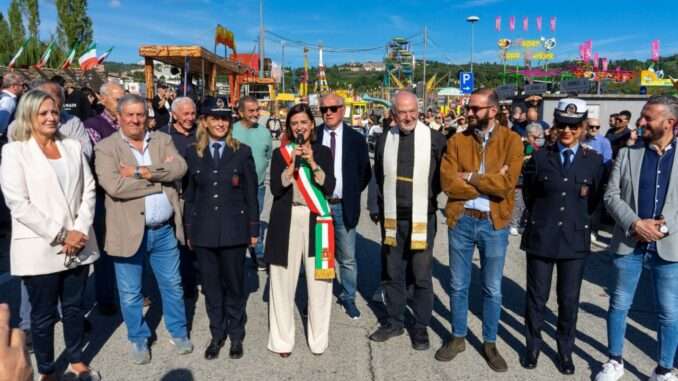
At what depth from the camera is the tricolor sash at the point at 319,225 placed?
3.89m

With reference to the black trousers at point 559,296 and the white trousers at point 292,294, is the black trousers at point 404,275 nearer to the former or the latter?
the white trousers at point 292,294

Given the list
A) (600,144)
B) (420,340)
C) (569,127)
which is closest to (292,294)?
(420,340)

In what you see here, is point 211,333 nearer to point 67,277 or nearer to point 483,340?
point 67,277

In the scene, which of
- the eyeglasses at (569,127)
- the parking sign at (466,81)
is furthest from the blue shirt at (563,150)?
the parking sign at (466,81)

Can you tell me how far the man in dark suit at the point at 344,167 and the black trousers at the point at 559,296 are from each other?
1543mm

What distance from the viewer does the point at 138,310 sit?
3.80 metres

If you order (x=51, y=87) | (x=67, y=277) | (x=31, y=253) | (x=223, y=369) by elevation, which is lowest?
(x=223, y=369)

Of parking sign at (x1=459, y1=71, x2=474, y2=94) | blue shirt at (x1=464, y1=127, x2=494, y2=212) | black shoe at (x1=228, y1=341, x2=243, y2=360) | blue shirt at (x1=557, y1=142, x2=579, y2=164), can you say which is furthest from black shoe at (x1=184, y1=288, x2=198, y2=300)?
parking sign at (x1=459, y1=71, x2=474, y2=94)

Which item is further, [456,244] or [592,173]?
[456,244]

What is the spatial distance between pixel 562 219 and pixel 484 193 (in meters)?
0.56

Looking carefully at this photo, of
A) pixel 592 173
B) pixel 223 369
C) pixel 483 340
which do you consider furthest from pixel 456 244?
pixel 223 369

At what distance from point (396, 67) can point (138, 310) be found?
164 feet

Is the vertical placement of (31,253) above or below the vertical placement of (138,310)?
above

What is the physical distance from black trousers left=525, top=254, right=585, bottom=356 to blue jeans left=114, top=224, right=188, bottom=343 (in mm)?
2684
